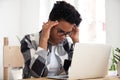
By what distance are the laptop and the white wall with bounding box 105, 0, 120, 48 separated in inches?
41.3

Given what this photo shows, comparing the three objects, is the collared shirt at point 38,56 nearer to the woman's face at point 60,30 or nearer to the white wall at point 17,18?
the woman's face at point 60,30

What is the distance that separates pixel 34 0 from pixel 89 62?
7.32 ft

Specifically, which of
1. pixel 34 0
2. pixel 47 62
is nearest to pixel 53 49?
pixel 47 62

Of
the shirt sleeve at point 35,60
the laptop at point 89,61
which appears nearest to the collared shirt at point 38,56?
the shirt sleeve at point 35,60

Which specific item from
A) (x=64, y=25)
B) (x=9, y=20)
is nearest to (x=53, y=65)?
(x=64, y=25)

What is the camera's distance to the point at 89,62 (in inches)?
42.8

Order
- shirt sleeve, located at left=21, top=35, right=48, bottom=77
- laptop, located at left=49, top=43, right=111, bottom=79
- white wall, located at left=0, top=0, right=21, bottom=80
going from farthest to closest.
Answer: white wall, located at left=0, top=0, right=21, bottom=80
shirt sleeve, located at left=21, top=35, right=48, bottom=77
laptop, located at left=49, top=43, right=111, bottom=79

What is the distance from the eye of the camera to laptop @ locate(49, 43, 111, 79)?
1.06 metres

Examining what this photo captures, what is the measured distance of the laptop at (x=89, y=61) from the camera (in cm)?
106

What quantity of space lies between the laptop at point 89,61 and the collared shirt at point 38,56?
0.92 feet

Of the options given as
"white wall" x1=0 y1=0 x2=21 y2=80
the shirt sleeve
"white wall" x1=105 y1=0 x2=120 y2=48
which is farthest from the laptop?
"white wall" x1=0 y1=0 x2=21 y2=80

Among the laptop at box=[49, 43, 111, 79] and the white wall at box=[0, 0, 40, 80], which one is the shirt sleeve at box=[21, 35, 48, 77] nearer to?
the laptop at box=[49, 43, 111, 79]

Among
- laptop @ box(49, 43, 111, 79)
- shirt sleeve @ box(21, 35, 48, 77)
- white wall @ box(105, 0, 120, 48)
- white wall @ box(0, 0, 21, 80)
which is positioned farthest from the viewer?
white wall @ box(0, 0, 21, 80)

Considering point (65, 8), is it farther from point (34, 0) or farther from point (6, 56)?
point (34, 0)
